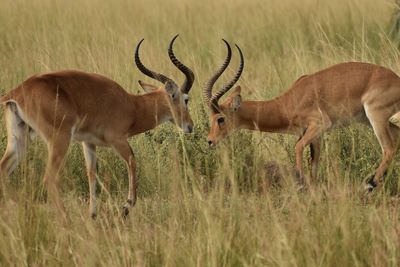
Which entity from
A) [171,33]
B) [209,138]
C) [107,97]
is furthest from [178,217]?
[171,33]

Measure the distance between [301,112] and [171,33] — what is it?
5.96m

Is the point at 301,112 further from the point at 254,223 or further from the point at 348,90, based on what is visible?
the point at 254,223

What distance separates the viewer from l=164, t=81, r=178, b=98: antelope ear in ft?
24.7

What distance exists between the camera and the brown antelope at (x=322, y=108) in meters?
7.54

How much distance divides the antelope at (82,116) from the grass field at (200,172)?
0.16 m

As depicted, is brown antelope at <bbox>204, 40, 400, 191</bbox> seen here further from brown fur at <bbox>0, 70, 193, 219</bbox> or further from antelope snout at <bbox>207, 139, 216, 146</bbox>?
brown fur at <bbox>0, 70, 193, 219</bbox>

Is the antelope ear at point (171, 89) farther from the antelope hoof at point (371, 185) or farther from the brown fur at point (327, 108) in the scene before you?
the antelope hoof at point (371, 185)

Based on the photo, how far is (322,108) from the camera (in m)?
7.73

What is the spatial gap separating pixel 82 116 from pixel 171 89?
42.7 inches

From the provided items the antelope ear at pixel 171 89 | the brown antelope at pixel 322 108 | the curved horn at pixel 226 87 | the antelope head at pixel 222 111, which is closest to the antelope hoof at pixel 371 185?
the brown antelope at pixel 322 108

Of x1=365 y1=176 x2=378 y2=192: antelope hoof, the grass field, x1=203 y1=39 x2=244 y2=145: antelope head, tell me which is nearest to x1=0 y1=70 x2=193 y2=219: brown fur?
the grass field

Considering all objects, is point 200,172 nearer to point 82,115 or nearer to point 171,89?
point 171,89

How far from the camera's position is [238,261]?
4602mm

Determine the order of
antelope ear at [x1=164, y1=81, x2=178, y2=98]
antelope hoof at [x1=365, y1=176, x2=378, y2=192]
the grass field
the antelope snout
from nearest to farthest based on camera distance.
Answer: the grass field < antelope hoof at [x1=365, y1=176, x2=378, y2=192] < antelope ear at [x1=164, y1=81, x2=178, y2=98] < the antelope snout
